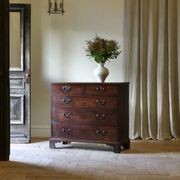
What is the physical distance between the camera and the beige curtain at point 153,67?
19.1 ft

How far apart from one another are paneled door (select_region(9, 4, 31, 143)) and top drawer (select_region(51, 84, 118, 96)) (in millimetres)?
650

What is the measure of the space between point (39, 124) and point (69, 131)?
3.49 ft

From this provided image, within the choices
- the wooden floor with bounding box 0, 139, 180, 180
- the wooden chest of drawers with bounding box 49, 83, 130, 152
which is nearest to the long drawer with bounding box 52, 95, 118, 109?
the wooden chest of drawers with bounding box 49, 83, 130, 152

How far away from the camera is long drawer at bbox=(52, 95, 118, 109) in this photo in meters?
4.96

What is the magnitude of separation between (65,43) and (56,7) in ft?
1.69

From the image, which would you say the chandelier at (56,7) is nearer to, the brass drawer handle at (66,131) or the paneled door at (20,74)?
the paneled door at (20,74)

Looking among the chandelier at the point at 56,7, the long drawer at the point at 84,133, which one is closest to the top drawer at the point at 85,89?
the long drawer at the point at 84,133

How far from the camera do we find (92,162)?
14.3 feet

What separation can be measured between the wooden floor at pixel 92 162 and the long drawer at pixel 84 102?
1.73 feet

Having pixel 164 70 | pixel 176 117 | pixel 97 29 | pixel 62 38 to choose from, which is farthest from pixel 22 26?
pixel 176 117

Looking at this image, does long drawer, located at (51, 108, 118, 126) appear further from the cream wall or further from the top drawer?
the cream wall

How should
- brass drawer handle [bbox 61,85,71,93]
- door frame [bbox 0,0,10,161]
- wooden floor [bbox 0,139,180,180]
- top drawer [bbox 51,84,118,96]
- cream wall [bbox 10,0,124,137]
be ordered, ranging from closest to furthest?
1. wooden floor [bbox 0,139,180,180]
2. door frame [bbox 0,0,10,161]
3. top drawer [bbox 51,84,118,96]
4. brass drawer handle [bbox 61,85,71,93]
5. cream wall [bbox 10,0,124,137]

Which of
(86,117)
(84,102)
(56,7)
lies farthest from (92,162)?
(56,7)

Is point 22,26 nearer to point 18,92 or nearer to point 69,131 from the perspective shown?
point 18,92
